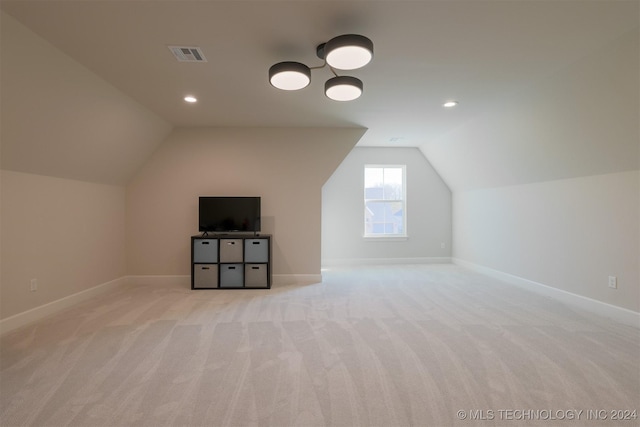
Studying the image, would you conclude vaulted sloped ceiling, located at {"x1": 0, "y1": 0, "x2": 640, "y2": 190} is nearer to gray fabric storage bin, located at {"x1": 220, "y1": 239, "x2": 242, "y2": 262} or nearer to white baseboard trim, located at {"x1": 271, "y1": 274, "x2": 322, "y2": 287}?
gray fabric storage bin, located at {"x1": 220, "y1": 239, "x2": 242, "y2": 262}

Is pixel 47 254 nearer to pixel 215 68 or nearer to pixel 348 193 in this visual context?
pixel 215 68

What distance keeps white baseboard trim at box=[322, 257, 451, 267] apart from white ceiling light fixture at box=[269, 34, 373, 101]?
4084mm

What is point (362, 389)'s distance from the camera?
1947 mm

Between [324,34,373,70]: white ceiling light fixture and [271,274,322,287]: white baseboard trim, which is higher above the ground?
[324,34,373,70]: white ceiling light fixture

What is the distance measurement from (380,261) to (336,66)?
15.9 feet

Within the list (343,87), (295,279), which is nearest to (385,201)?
(295,279)

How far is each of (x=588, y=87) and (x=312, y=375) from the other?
3.64m

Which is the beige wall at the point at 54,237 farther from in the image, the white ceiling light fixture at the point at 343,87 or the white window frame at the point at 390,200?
the white window frame at the point at 390,200

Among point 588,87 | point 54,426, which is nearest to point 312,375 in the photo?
point 54,426

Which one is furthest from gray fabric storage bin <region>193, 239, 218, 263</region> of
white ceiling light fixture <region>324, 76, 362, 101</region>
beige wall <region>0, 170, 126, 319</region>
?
white ceiling light fixture <region>324, 76, 362, 101</region>

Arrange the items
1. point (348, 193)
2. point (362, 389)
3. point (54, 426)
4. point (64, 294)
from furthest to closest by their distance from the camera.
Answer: point (348, 193) → point (64, 294) → point (362, 389) → point (54, 426)

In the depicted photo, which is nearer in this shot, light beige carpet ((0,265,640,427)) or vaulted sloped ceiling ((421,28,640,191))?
light beige carpet ((0,265,640,427))

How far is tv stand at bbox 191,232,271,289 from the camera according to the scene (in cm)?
440

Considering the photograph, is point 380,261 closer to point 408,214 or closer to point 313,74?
point 408,214
